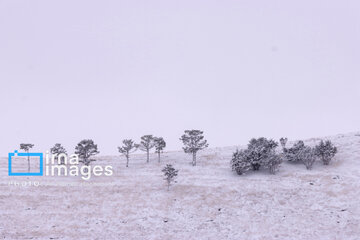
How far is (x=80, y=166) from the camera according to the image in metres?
72.5

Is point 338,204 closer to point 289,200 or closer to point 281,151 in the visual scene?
point 289,200

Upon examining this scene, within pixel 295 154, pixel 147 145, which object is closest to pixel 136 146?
pixel 147 145

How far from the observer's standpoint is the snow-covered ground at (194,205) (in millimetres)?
45062

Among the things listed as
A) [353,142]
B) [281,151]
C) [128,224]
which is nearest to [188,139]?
[281,151]

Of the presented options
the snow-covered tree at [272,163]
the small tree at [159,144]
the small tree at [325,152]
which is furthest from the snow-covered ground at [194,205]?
the small tree at [159,144]

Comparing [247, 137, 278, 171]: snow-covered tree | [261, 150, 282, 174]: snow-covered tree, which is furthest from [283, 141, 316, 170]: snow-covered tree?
[261, 150, 282, 174]: snow-covered tree

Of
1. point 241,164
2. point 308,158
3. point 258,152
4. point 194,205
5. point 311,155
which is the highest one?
point 258,152

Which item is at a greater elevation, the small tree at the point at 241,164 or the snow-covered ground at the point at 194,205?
the small tree at the point at 241,164

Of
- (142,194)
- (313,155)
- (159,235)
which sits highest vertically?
(313,155)

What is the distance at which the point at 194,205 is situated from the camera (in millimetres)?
52469

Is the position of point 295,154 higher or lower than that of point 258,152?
lower

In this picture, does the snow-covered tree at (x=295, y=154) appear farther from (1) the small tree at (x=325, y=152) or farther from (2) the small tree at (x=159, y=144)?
(2) the small tree at (x=159, y=144)

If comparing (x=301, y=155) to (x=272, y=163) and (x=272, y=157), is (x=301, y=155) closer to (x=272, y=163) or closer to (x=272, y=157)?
(x=272, y=157)

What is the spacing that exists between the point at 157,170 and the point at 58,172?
19.1 meters
